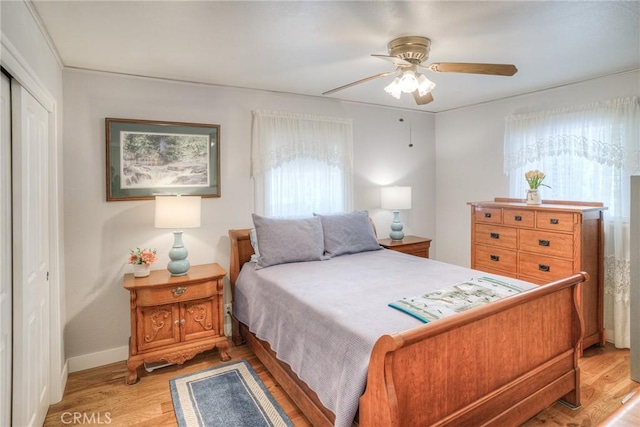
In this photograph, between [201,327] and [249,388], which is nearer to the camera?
[249,388]

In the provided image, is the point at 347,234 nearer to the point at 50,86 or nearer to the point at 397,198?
the point at 397,198

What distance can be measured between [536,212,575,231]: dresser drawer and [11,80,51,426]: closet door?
3.80 metres

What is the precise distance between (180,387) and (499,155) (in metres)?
4.00

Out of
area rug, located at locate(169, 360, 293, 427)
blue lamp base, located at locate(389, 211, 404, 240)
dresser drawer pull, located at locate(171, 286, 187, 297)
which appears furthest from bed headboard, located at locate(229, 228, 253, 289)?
blue lamp base, located at locate(389, 211, 404, 240)

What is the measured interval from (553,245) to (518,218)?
0.40m

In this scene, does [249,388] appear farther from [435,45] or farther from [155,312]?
[435,45]

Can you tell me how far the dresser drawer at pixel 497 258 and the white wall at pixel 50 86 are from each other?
3.78 metres

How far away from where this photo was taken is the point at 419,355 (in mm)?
1608

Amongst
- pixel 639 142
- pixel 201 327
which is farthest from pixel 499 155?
pixel 201 327

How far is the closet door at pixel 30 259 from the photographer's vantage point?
181 centimetres

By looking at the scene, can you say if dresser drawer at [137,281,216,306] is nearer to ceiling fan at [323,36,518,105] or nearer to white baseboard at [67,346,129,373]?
white baseboard at [67,346,129,373]

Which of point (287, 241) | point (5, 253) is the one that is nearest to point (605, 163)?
point (287, 241)

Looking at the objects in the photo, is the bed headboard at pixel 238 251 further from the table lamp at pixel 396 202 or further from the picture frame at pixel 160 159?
the table lamp at pixel 396 202

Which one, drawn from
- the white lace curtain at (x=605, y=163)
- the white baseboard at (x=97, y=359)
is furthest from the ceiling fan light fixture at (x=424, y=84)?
the white baseboard at (x=97, y=359)
